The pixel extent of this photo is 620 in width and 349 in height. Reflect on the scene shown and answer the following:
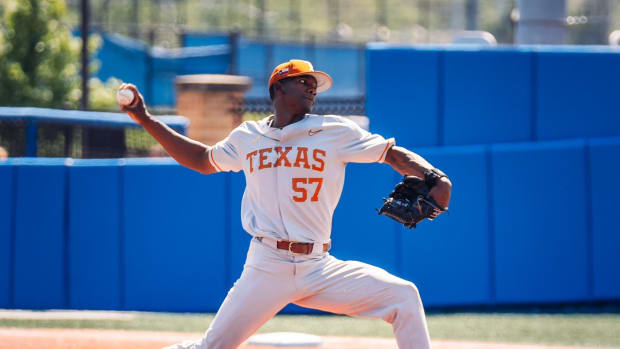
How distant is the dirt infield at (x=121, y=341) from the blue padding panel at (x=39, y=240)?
91 cm

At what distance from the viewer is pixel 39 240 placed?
7.62 metres

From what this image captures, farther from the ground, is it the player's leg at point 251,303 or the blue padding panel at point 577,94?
the blue padding panel at point 577,94

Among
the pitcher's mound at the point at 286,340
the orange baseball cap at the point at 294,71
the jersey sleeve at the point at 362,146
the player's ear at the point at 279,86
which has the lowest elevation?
the pitcher's mound at the point at 286,340

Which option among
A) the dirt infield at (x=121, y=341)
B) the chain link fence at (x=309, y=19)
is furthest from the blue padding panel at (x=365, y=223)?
the chain link fence at (x=309, y=19)

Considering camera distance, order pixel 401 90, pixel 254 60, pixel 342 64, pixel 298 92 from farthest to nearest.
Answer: pixel 342 64
pixel 254 60
pixel 401 90
pixel 298 92

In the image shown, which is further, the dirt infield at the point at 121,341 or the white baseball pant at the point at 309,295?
the dirt infield at the point at 121,341

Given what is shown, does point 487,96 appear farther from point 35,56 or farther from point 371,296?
point 35,56

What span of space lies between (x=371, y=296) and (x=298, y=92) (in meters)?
1.03

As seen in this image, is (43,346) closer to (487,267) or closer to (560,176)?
(487,267)

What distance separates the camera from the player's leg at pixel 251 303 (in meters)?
3.78

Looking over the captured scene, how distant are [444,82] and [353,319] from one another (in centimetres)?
232

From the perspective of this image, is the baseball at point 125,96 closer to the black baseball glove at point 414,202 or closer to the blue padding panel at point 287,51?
the black baseball glove at point 414,202

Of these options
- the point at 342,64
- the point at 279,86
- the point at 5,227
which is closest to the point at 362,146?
the point at 279,86

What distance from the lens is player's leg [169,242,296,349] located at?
3775mm
